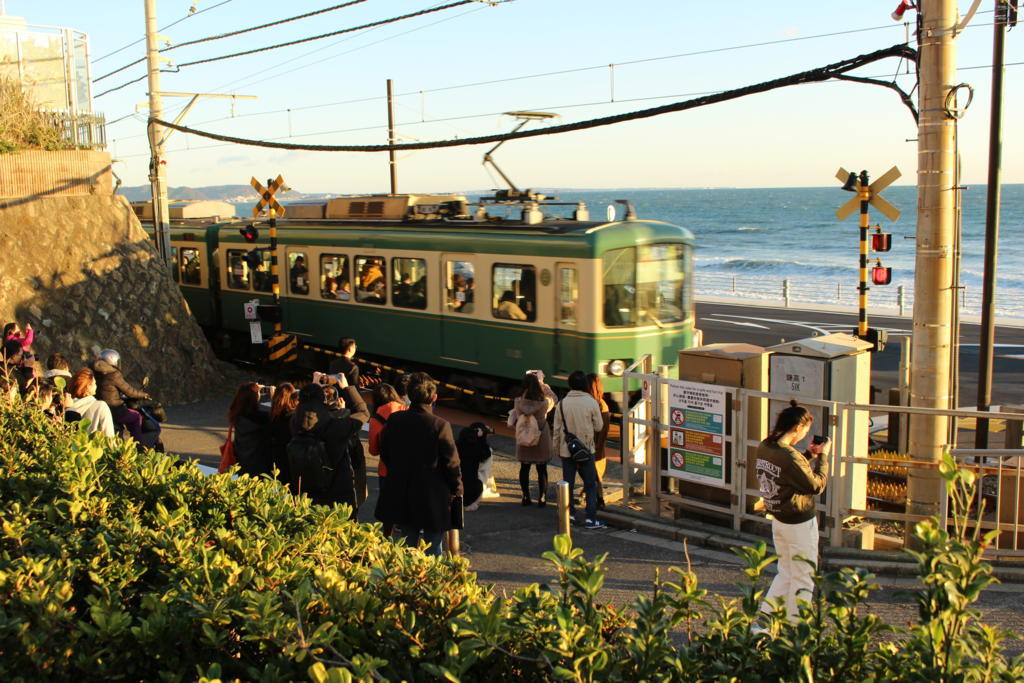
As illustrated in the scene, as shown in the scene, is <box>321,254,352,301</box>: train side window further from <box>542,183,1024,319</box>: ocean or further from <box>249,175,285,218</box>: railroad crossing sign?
<box>542,183,1024,319</box>: ocean

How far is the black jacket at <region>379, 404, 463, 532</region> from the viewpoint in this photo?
6.93 metres

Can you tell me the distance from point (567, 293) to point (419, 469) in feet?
22.4

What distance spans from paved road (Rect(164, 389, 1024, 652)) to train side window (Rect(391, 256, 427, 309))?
5020 millimetres

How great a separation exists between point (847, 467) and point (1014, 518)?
1.26 m

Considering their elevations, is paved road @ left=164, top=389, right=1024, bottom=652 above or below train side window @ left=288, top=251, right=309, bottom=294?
below

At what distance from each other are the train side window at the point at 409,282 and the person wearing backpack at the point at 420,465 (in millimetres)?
8521

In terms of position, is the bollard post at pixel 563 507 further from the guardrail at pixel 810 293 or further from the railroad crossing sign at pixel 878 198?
the guardrail at pixel 810 293

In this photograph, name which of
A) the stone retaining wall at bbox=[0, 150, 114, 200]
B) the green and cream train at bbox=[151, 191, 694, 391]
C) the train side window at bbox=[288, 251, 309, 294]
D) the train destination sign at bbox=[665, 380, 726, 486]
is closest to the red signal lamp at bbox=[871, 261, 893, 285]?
the green and cream train at bbox=[151, 191, 694, 391]

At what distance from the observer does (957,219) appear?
348 inches

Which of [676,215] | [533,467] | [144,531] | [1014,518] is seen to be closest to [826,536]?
[1014,518]

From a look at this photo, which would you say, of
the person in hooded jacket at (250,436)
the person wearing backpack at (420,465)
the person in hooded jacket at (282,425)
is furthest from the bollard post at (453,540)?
the person in hooded jacket at (250,436)

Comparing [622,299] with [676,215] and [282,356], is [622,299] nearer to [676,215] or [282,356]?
[282,356]

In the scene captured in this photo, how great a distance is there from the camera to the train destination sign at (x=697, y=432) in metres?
8.51

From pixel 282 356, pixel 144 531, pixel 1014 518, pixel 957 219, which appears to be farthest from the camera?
pixel 282 356
